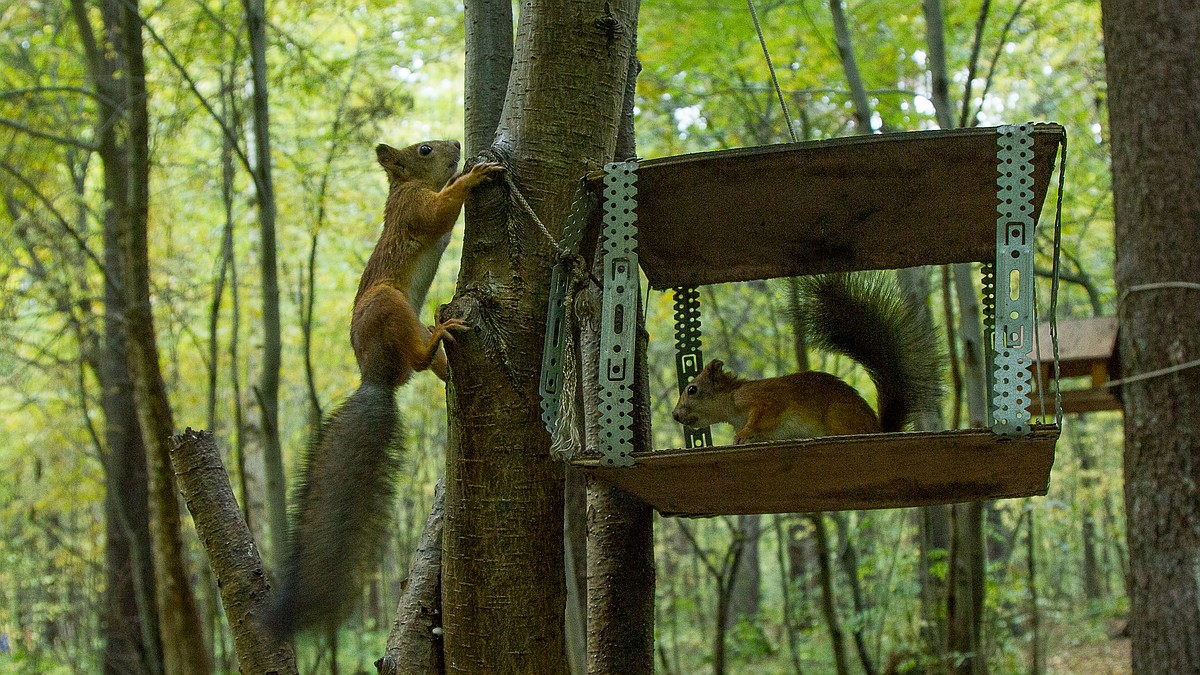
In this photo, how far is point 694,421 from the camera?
9.34ft

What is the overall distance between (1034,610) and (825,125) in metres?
3.54

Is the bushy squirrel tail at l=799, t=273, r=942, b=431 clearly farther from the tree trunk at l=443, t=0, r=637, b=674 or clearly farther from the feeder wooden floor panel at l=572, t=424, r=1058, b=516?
the tree trunk at l=443, t=0, r=637, b=674

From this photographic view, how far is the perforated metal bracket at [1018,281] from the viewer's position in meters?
1.55

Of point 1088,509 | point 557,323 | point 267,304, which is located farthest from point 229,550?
point 1088,509

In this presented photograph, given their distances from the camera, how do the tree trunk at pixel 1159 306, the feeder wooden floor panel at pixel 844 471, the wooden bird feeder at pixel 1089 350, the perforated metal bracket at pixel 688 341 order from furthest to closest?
the wooden bird feeder at pixel 1089 350 < the tree trunk at pixel 1159 306 < the perforated metal bracket at pixel 688 341 < the feeder wooden floor panel at pixel 844 471

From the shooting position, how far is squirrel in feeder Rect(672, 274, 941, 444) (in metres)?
2.49

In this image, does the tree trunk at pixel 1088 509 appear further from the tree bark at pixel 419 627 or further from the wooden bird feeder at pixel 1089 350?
the tree bark at pixel 419 627

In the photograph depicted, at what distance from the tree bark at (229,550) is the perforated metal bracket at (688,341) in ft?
3.93

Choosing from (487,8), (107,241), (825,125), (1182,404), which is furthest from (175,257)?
(1182,404)

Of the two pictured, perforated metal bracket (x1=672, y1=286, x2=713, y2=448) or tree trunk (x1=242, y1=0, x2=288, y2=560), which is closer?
perforated metal bracket (x1=672, y1=286, x2=713, y2=448)

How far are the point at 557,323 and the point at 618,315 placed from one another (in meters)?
0.12

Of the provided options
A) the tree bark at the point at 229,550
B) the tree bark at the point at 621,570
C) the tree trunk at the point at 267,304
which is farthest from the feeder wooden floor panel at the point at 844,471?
the tree trunk at the point at 267,304

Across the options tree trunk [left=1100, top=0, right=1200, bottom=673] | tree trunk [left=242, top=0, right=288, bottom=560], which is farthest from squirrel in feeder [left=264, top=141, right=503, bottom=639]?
tree trunk [left=1100, top=0, right=1200, bottom=673]

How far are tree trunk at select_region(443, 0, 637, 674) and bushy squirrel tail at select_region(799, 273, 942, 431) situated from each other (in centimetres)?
84
